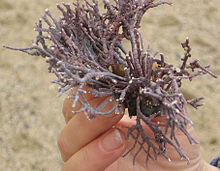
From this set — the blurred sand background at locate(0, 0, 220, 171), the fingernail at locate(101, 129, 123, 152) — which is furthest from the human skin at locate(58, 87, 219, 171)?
the blurred sand background at locate(0, 0, 220, 171)

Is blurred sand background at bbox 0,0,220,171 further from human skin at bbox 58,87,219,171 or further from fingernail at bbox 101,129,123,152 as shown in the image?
fingernail at bbox 101,129,123,152

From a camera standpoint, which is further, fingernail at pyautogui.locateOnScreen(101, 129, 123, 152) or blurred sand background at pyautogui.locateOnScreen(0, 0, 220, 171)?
blurred sand background at pyautogui.locateOnScreen(0, 0, 220, 171)

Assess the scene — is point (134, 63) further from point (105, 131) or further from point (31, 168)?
point (31, 168)

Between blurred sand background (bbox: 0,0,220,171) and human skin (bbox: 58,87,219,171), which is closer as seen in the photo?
human skin (bbox: 58,87,219,171)

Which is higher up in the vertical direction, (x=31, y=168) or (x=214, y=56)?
(x=31, y=168)

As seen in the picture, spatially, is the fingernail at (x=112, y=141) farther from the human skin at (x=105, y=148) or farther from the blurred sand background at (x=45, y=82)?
the blurred sand background at (x=45, y=82)

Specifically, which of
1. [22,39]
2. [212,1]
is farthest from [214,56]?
[22,39]
